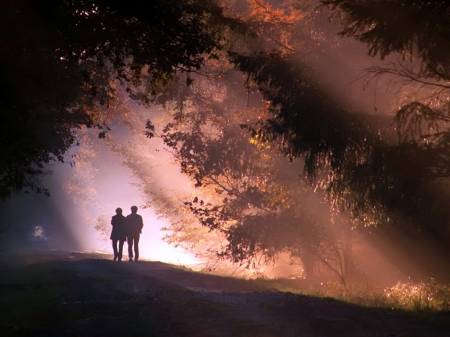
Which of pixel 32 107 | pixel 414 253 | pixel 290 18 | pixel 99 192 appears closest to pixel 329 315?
pixel 32 107

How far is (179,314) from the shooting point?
35.6 feet

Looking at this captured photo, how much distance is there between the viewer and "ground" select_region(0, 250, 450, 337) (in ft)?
31.0

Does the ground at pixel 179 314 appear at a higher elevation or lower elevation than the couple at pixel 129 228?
lower

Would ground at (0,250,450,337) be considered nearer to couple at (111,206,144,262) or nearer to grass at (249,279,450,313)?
grass at (249,279,450,313)

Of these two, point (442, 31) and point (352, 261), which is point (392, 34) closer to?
point (442, 31)

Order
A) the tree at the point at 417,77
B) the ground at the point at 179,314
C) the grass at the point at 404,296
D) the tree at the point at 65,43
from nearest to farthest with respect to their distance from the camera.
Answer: the ground at the point at 179,314 < the tree at the point at 65,43 < the tree at the point at 417,77 < the grass at the point at 404,296

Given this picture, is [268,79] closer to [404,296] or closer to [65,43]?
[65,43]

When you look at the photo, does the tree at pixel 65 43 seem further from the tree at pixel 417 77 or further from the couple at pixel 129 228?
the couple at pixel 129 228

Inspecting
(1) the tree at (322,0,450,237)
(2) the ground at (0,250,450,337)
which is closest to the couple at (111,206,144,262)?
(2) the ground at (0,250,450,337)

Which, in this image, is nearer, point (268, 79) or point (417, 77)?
point (417, 77)

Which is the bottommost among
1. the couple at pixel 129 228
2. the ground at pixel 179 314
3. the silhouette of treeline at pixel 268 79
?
the ground at pixel 179 314

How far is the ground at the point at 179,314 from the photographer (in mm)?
9453

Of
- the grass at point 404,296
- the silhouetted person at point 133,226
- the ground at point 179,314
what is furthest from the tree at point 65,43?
the silhouetted person at point 133,226

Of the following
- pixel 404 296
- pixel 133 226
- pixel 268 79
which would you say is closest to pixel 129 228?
pixel 133 226
